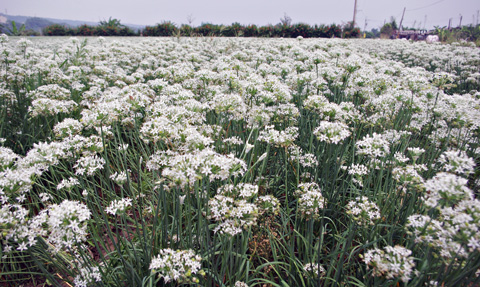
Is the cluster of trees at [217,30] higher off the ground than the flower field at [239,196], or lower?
higher

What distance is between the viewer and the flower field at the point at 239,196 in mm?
1928

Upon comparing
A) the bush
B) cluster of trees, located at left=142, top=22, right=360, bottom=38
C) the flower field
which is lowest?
the flower field

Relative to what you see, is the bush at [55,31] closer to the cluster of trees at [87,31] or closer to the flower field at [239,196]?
the cluster of trees at [87,31]

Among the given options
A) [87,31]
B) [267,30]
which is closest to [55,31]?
[87,31]

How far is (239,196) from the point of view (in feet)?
8.52

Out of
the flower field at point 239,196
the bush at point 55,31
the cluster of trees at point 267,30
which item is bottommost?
the flower field at point 239,196

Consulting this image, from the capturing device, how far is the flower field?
6.32ft

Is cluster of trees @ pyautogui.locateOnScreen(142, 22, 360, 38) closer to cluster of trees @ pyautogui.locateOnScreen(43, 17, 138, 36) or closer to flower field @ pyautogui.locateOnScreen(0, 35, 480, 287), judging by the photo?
cluster of trees @ pyautogui.locateOnScreen(43, 17, 138, 36)

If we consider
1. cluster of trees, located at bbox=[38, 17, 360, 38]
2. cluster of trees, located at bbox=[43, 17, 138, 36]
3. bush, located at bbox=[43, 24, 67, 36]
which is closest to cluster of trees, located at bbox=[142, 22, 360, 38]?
cluster of trees, located at bbox=[38, 17, 360, 38]

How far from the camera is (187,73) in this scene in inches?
221

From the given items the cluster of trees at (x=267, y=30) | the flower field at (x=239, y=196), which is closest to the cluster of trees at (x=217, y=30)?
the cluster of trees at (x=267, y=30)

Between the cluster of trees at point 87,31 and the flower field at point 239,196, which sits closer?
the flower field at point 239,196

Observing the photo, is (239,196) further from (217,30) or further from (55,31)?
(55,31)

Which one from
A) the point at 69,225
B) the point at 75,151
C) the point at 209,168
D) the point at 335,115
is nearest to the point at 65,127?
the point at 75,151
